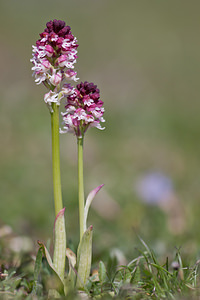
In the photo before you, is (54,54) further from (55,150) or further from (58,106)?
(55,150)

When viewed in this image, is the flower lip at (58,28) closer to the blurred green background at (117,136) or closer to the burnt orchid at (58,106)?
the burnt orchid at (58,106)

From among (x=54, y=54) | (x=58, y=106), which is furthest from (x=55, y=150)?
(x=54, y=54)

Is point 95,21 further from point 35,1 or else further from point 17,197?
point 17,197

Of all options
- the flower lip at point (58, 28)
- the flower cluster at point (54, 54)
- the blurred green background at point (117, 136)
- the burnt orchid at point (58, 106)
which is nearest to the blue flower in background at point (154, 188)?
the blurred green background at point (117, 136)

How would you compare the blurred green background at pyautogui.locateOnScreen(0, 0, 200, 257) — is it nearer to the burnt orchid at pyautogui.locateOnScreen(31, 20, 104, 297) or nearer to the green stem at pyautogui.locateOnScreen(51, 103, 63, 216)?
the burnt orchid at pyautogui.locateOnScreen(31, 20, 104, 297)

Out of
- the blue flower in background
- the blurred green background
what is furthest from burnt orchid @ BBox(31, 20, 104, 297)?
the blue flower in background

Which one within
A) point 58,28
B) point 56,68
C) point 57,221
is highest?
point 58,28

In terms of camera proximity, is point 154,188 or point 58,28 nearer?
point 58,28
